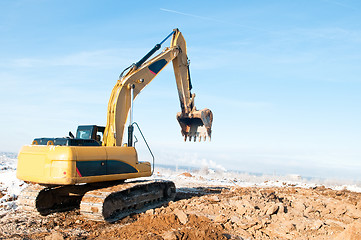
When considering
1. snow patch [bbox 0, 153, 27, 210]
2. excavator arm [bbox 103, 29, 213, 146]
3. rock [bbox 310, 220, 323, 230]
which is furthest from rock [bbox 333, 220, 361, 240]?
snow patch [bbox 0, 153, 27, 210]

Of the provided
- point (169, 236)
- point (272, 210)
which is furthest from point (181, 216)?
point (272, 210)

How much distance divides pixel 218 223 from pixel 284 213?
1.90 meters

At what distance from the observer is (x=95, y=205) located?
7844 mm

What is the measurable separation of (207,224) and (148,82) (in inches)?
210

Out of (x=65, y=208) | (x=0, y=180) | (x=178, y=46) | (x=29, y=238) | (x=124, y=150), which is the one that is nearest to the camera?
(x=29, y=238)

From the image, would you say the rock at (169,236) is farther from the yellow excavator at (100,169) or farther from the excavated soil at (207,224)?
the yellow excavator at (100,169)

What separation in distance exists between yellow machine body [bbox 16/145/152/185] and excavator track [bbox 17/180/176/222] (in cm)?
43

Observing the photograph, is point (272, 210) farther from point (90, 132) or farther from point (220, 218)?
point (90, 132)

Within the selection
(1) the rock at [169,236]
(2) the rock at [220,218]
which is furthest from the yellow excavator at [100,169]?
(2) the rock at [220,218]

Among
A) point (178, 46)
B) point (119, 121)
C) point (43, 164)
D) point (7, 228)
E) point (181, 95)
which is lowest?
point (7, 228)

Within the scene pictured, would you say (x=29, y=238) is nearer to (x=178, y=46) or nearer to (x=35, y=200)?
(x=35, y=200)

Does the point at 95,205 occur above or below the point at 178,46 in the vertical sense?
below

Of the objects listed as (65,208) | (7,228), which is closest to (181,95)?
(65,208)

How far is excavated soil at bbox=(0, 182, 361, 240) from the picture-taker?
7098mm
